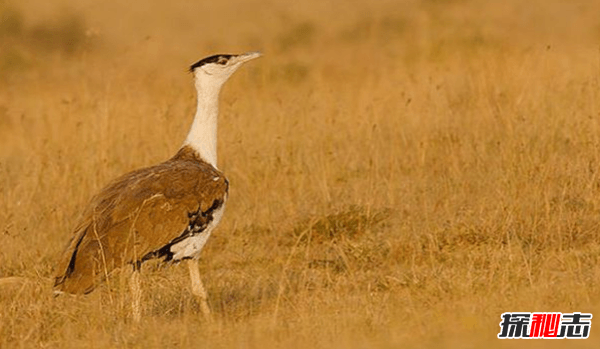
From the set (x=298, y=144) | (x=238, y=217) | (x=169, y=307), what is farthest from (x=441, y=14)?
(x=169, y=307)

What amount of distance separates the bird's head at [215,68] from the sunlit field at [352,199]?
3.37ft

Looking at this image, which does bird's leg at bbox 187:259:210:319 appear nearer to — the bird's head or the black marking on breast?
the black marking on breast

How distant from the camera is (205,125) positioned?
707 centimetres

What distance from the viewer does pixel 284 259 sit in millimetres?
7879

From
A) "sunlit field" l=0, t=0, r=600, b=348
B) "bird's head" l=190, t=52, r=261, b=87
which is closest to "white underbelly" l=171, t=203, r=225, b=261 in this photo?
"sunlit field" l=0, t=0, r=600, b=348

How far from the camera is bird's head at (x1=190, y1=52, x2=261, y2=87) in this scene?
23.8ft

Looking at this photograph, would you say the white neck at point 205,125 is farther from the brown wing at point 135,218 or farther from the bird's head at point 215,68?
the brown wing at point 135,218

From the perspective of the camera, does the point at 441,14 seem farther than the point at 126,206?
Yes

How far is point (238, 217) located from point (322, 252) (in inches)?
36.1

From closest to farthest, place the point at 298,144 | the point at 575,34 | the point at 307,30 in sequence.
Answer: the point at 298,144 → the point at 575,34 → the point at 307,30

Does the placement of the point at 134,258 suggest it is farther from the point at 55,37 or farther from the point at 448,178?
the point at 55,37

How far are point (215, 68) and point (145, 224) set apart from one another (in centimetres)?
130

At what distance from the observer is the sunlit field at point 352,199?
6074 mm

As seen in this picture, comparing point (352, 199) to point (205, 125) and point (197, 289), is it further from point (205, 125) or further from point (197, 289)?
point (197, 289)
